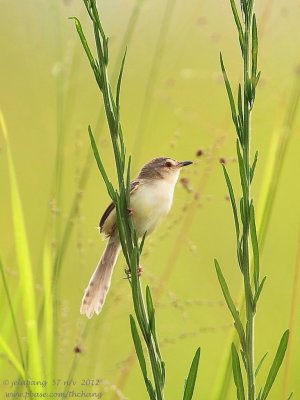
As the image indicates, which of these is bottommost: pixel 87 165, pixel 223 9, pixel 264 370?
pixel 264 370

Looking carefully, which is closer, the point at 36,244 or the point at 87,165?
the point at 87,165

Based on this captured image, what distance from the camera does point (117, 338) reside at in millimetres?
1256

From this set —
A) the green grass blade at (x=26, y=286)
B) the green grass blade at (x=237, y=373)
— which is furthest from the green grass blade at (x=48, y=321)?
the green grass blade at (x=237, y=373)

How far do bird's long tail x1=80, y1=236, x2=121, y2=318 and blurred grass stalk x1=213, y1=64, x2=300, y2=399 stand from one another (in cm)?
14

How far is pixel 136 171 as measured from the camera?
98 centimetres

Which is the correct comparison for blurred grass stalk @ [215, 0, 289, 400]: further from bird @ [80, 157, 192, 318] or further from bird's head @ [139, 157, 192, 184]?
bird's head @ [139, 157, 192, 184]

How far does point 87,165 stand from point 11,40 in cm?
65

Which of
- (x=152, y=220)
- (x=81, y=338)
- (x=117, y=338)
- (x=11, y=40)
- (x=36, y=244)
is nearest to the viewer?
(x=152, y=220)

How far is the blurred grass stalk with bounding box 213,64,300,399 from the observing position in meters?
0.75

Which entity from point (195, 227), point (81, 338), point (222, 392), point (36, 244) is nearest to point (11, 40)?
point (36, 244)

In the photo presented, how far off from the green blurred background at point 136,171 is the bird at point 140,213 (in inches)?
1.4

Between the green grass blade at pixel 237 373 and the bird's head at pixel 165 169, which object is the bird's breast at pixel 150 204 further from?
the green grass blade at pixel 237 373

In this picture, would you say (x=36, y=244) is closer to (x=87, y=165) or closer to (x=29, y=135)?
(x=29, y=135)

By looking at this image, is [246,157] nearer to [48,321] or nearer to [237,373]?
[237,373]
